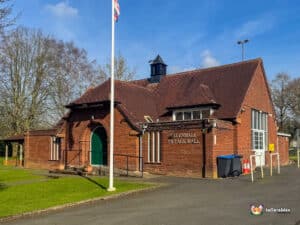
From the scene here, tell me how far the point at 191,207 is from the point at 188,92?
15.6 meters

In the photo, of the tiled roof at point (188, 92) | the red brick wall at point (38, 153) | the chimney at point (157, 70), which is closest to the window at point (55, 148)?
the red brick wall at point (38, 153)

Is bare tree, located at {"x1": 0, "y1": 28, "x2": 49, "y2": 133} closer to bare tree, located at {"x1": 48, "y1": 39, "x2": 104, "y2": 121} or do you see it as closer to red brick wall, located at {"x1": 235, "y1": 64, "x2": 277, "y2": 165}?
bare tree, located at {"x1": 48, "y1": 39, "x2": 104, "y2": 121}

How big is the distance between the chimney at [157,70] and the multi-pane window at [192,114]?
26.9ft

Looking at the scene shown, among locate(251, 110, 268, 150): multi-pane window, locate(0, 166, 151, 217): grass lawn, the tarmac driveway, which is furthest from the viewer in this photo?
locate(251, 110, 268, 150): multi-pane window

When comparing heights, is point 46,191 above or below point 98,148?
below

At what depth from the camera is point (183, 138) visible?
22547mm

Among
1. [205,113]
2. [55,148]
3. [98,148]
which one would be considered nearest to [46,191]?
[98,148]

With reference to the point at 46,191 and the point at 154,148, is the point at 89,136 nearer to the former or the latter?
the point at 154,148

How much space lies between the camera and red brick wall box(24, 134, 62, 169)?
29.8m

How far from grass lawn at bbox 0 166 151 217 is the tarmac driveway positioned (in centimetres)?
102

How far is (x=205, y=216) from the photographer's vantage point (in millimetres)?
10859

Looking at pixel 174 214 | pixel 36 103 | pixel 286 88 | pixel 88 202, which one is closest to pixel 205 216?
pixel 174 214

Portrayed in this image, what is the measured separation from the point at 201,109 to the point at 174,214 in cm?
1425

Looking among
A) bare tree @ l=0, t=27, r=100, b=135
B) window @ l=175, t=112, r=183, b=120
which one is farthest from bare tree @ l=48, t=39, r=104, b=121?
window @ l=175, t=112, r=183, b=120
